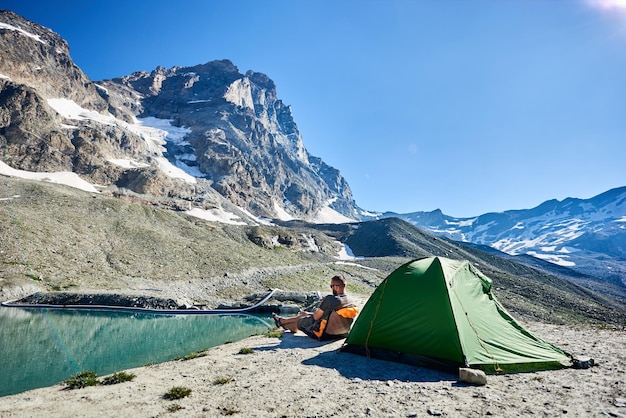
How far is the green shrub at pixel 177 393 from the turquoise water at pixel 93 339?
4.99 m

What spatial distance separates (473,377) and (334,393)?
305 cm

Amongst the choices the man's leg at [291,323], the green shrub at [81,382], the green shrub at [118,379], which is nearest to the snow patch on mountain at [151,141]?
the man's leg at [291,323]

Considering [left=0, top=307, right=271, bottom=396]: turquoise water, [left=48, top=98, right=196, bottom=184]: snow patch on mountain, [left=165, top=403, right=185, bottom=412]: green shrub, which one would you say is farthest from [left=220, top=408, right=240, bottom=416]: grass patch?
[left=48, top=98, right=196, bottom=184]: snow patch on mountain

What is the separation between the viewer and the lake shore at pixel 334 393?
574 centimetres

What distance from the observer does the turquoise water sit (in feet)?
34.4

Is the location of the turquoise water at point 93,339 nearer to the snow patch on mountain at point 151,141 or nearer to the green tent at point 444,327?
the green tent at point 444,327

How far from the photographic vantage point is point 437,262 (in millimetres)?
9508

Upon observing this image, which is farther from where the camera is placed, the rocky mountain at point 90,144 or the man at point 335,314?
the rocky mountain at point 90,144

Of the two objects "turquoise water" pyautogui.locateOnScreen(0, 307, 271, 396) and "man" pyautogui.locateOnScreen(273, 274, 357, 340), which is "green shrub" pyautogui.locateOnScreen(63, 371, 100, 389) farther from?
"man" pyautogui.locateOnScreen(273, 274, 357, 340)

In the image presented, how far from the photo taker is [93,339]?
15133 mm

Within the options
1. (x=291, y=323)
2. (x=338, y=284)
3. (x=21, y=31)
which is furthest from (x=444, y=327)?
(x=21, y=31)

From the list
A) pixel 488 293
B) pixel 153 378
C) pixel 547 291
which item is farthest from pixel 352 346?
pixel 547 291

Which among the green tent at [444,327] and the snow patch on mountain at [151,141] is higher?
the snow patch on mountain at [151,141]

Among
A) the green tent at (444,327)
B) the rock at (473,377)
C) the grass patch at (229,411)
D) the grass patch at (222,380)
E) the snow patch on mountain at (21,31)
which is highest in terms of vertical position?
the snow patch on mountain at (21,31)
